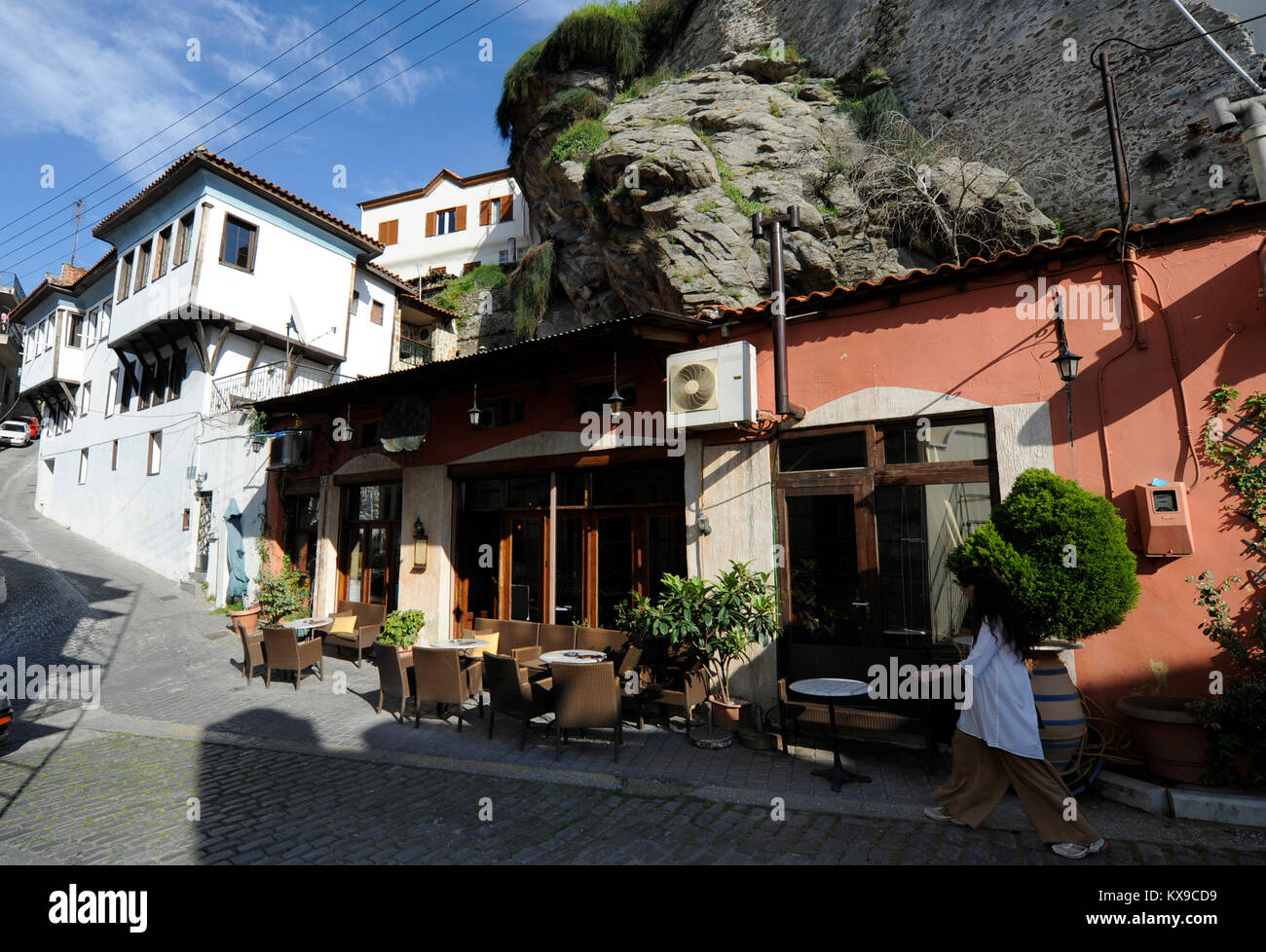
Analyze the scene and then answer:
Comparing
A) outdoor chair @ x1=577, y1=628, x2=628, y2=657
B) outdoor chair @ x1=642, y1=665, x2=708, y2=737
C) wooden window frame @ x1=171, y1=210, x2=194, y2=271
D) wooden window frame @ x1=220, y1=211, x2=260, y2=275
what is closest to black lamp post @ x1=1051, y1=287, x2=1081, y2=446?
outdoor chair @ x1=642, y1=665, x2=708, y2=737

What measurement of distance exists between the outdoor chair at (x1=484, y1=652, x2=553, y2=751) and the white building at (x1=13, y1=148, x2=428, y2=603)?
27.1ft

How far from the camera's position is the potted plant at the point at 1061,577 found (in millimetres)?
4652

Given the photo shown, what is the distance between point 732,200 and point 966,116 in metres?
6.26

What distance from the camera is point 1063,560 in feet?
15.4

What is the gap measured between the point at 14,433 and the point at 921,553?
43100 millimetres

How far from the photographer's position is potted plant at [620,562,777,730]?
6.52 metres

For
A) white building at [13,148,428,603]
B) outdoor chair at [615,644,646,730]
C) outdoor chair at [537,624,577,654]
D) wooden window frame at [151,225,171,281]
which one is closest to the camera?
outdoor chair at [615,644,646,730]

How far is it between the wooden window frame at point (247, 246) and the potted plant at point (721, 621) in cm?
1618

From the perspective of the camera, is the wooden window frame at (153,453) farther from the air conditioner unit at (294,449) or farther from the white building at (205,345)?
the air conditioner unit at (294,449)

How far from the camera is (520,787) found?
539 centimetres

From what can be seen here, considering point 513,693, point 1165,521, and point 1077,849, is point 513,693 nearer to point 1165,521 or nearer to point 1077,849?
point 1077,849

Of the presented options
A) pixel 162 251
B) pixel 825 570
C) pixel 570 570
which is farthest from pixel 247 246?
pixel 825 570

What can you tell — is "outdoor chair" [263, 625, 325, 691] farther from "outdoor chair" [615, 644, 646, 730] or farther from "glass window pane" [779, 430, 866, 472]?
"glass window pane" [779, 430, 866, 472]
